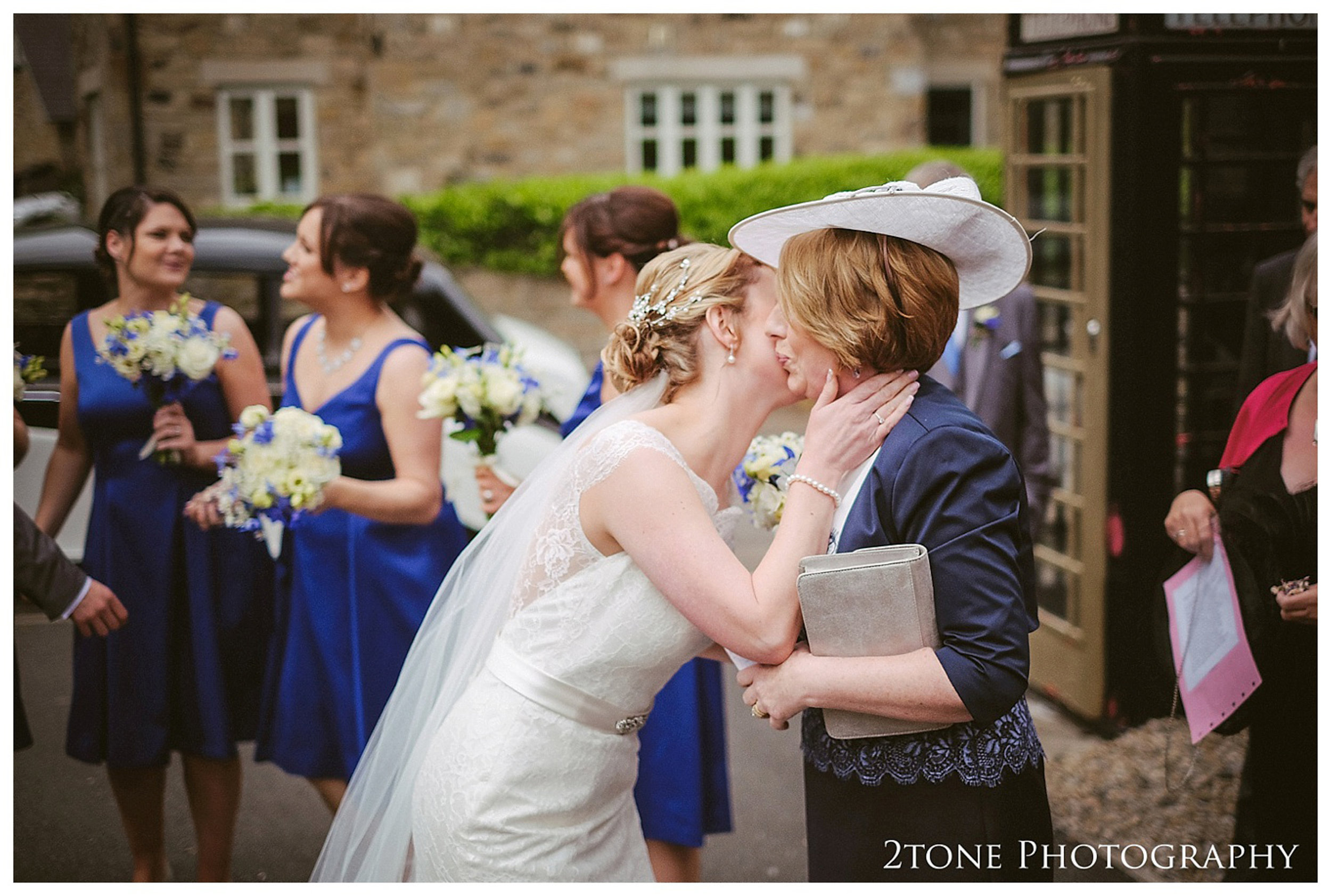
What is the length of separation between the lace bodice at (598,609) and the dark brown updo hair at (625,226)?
1.32m

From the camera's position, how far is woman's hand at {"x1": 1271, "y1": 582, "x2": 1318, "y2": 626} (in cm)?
302

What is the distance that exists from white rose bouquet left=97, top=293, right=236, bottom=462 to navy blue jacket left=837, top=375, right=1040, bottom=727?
2309mm

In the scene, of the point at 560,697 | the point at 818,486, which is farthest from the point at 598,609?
the point at 818,486

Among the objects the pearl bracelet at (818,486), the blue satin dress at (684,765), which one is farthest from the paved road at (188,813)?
the pearl bracelet at (818,486)

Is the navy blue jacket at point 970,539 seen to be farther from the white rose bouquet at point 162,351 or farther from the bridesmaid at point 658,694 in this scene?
the white rose bouquet at point 162,351

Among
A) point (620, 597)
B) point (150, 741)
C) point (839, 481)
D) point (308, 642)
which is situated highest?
point (839, 481)

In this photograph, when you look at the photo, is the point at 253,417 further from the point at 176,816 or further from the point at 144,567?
the point at 176,816

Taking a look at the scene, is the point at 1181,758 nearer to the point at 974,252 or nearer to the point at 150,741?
the point at 974,252

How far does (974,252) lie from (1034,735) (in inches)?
38.3

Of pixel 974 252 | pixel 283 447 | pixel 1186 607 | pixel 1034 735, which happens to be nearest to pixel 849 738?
pixel 1034 735

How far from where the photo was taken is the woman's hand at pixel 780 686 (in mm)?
2244

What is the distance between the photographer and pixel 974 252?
7.50 feet

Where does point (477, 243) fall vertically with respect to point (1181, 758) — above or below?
above

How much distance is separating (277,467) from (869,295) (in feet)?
6.22
